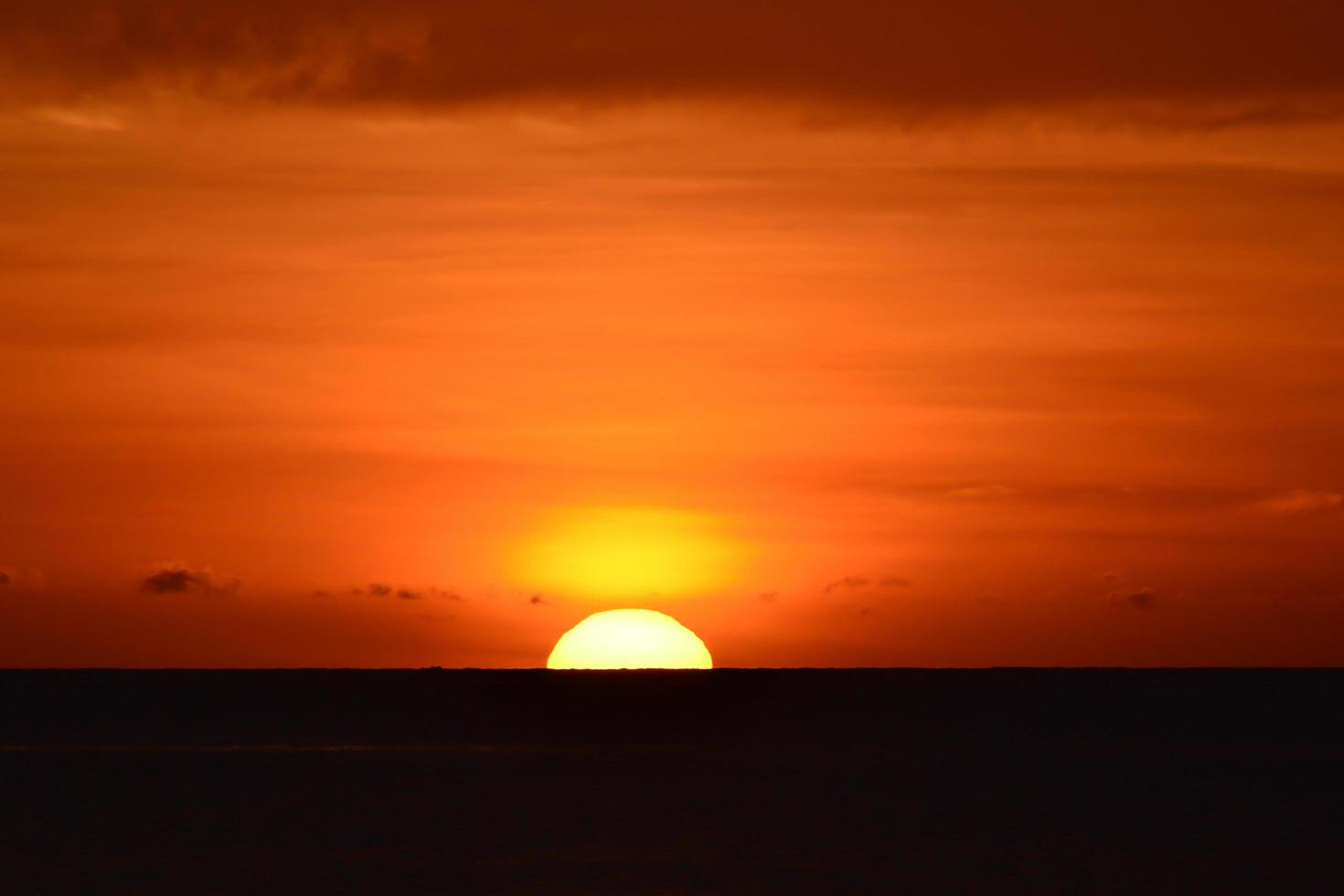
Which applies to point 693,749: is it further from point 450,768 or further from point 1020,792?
point 1020,792

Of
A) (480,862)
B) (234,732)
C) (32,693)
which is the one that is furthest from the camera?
(32,693)

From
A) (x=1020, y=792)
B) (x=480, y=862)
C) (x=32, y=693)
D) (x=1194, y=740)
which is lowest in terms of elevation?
(x=480, y=862)

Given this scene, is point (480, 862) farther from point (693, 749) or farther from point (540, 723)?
point (540, 723)

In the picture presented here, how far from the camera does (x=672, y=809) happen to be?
4900cm

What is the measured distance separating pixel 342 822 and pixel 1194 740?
183 feet

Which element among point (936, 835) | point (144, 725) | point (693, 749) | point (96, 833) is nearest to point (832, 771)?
point (693, 749)

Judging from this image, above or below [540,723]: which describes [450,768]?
below

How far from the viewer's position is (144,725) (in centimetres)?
11338

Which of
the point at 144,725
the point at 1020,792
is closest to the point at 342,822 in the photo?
the point at 1020,792

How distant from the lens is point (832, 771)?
65.1 meters

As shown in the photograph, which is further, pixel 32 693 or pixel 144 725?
pixel 32 693

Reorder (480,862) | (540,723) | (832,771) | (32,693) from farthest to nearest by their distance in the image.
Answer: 1. (32,693)
2. (540,723)
3. (832,771)
4. (480,862)

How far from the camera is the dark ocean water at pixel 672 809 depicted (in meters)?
35.3

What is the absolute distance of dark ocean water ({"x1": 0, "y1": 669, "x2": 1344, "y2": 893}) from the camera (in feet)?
116
